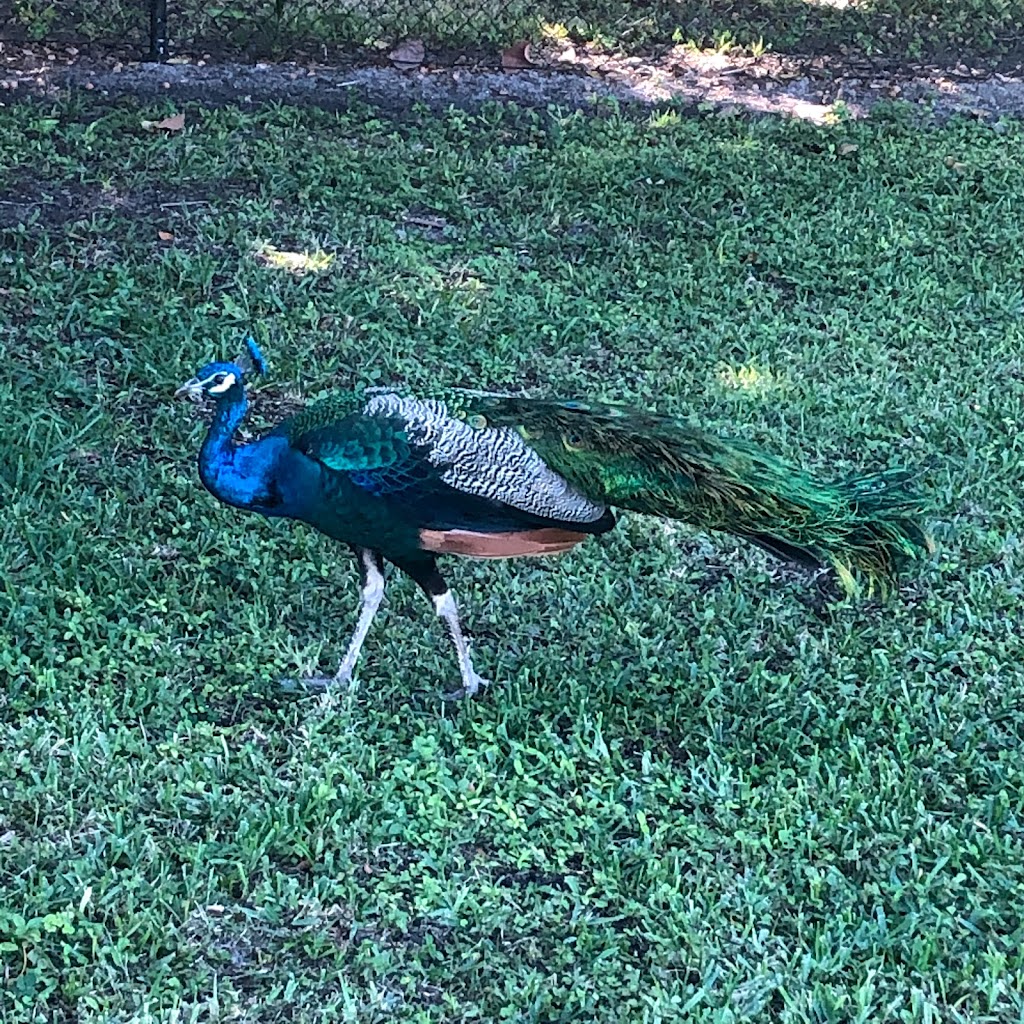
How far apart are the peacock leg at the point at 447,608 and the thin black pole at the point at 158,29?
4920 mm

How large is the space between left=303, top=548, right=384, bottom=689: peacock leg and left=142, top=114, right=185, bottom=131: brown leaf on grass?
390 centimetres

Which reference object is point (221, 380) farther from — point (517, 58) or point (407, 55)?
point (517, 58)

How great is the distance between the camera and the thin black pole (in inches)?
292

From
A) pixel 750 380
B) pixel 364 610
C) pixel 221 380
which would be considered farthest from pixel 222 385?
pixel 750 380

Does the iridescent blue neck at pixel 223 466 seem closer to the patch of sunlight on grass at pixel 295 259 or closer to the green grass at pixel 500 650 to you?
the green grass at pixel 500 650

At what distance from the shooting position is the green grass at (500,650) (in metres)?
2.87

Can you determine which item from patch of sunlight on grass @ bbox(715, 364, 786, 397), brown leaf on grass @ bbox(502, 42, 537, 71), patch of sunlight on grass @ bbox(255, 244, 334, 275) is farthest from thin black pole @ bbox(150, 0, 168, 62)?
patch of sunlight on grass @ bbox(715, 364, 786, 397)

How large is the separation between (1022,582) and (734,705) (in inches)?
43.3

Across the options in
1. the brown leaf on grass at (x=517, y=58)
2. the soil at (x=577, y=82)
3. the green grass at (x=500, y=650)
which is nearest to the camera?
the green grass at (x=500, y=650)

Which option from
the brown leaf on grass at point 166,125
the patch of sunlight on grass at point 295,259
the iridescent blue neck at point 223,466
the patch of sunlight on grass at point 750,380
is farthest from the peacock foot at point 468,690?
the brown leaf on grass at point 166,125

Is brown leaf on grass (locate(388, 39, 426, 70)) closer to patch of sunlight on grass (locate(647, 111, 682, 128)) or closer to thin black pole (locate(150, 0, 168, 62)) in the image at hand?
thin black pole (locate(150, 0, 168, 62))

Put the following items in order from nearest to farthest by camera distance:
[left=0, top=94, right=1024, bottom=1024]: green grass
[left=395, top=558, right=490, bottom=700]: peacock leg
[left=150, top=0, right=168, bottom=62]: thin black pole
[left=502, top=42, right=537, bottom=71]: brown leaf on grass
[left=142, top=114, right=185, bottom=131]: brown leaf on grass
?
[left=0, top=94, right=1024, bottom=1024]: green grass, [left=395, top=558, right=490, bottom=700]: peacock leg, [left=142, top=114, right=185, bottom=131]: brown leaf on grass, [left=150, top=0, right=168, bottom=62]: thin black pole, [left=502, top=42, right=537, bottom=71]: brown leaf on grass

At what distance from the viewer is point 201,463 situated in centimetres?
333

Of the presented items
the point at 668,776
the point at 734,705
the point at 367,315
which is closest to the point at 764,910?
the point at 668,776
